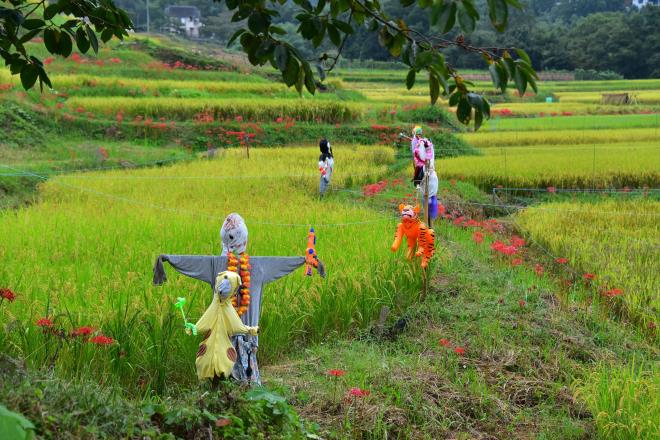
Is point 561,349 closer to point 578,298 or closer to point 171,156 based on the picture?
point 578,298

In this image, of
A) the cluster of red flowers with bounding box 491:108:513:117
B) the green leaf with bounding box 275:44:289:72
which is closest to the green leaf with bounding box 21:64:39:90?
the green leaf with bounding box 275:44:289:72

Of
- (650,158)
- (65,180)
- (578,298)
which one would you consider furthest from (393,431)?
(650,158)

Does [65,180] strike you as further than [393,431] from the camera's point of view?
Yes

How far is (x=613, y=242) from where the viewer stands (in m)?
9.58

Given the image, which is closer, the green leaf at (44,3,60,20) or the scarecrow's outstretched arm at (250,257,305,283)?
the green leaf at (44,3,60,20)

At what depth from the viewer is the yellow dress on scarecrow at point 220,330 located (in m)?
4.50

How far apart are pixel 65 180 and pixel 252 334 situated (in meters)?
8.53

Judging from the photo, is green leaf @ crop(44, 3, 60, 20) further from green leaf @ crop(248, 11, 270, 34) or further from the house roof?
the house roof

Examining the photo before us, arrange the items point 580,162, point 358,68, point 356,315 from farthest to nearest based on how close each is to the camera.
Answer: point 358,68 < point 580,162 < point 356,315

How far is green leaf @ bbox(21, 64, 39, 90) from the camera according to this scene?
144 inches

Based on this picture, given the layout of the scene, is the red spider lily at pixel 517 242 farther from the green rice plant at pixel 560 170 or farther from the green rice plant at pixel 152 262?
the green rice plant at pixel 560 170

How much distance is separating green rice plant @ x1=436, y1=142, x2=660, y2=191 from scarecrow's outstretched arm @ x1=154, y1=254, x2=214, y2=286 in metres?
10.2

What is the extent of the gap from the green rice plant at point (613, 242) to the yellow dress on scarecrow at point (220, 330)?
4.02 meters

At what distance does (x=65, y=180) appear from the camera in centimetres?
1225
